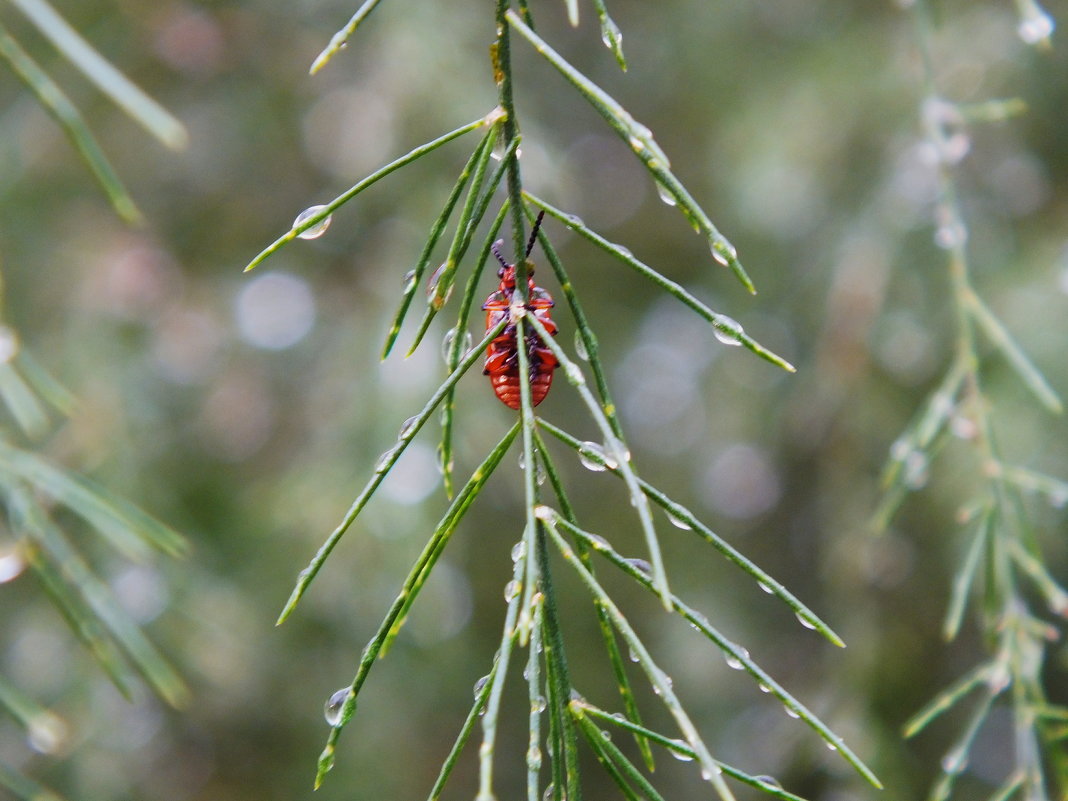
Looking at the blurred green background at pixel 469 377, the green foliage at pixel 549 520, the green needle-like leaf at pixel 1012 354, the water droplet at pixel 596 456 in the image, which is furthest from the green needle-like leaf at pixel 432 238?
the blurred green background at pixel 469 377

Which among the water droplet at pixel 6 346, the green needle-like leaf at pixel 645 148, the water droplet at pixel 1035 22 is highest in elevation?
the water droplet at pixel 1035 22

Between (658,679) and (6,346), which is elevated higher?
(6,346)

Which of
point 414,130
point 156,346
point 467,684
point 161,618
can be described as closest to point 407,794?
point 467,684

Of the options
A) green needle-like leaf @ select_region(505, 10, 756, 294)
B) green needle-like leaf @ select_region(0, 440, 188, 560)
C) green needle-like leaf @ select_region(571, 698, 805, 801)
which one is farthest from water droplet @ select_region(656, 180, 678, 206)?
green needle-like leaf @ select_region(0, 440, 188, 560)

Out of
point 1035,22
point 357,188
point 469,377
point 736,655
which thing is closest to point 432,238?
point 357,188

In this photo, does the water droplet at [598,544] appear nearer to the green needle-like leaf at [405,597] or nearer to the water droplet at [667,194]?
the green needle-like leaf at [405,597]

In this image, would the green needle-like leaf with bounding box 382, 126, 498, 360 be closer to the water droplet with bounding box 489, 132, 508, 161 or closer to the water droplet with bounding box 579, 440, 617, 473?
the water droplet with bounding box 489, 132, 508, 161

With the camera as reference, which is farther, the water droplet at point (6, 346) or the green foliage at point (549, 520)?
the water droplet at point (6, 346)

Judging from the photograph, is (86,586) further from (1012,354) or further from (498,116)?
(1012,354)
